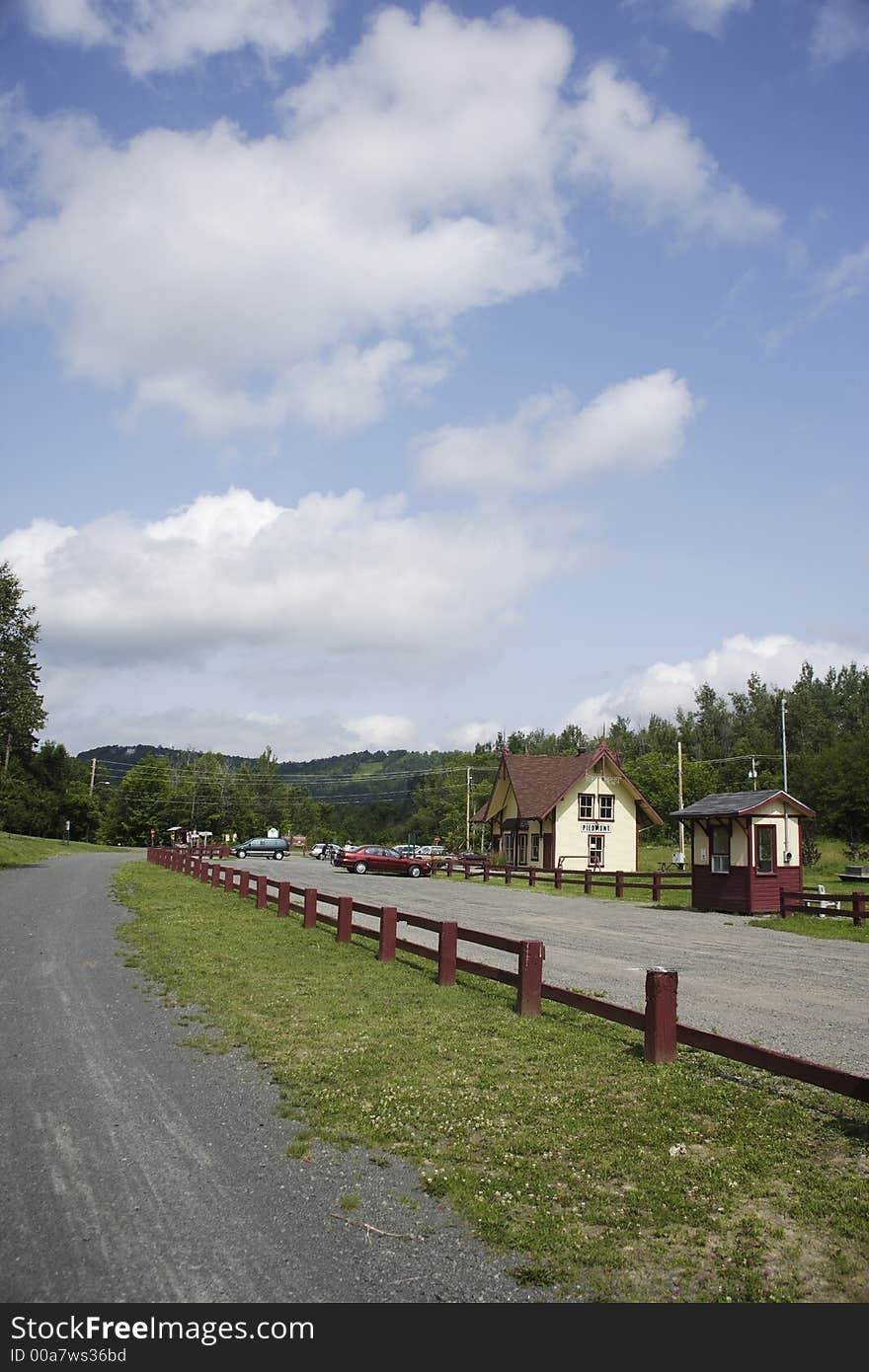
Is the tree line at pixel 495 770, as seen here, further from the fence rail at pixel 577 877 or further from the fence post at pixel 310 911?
the fence post at pixel 310 911

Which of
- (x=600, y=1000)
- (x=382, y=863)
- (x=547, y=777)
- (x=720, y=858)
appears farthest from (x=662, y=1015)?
(x=547, y=777)

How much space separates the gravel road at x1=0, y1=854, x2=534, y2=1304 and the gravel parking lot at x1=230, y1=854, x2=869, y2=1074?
5041mm

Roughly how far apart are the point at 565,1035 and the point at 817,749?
102048mm

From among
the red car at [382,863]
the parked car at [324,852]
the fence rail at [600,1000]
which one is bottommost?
the parked car at [324,852]

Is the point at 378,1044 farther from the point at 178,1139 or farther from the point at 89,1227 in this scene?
the point at 89,1227

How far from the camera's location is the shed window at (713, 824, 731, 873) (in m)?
28.2

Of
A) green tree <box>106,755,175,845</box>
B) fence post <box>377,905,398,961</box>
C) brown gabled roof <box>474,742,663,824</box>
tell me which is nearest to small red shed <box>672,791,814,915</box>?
fence post <box>377,905,398,961</box>

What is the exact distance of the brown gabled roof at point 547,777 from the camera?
53.2m

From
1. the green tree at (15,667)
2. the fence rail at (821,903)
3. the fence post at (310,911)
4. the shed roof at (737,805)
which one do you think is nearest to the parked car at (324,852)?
the green tree at (15,667)

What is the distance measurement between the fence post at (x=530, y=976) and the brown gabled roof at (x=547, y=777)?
136 ft

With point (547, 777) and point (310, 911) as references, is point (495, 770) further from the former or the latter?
point (310, 911)

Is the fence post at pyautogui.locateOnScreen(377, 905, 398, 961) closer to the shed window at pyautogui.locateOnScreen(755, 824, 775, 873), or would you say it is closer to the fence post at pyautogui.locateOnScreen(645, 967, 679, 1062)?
the fence post at pyautogui.locateOnScreen(645, 967, 679, 1062)

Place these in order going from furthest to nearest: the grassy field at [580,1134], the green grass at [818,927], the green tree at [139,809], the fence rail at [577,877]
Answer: the green tree at [139,809] < the fence rail at [577,877] < the green grass at [818,927] < the grassy field at [580,1134]

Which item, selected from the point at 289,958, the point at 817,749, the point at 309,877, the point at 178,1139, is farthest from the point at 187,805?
the point at 178,1139
